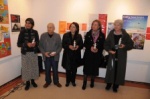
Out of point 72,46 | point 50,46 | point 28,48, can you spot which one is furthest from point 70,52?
point 28,48

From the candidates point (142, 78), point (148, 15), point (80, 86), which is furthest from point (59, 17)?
point (142, 78)

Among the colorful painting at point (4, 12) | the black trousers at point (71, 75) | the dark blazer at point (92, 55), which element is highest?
the colorful painting at point (4, 12)

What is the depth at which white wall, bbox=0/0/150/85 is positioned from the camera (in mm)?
3512

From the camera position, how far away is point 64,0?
399cm

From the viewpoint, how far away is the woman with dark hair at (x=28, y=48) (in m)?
2.98

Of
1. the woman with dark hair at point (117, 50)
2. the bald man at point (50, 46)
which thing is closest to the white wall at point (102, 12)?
the woman with dark hair at point (117, 50)

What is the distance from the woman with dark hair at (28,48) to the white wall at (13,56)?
0.59 meters

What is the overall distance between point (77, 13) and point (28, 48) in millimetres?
1696

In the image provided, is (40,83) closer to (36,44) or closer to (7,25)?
(36,44)

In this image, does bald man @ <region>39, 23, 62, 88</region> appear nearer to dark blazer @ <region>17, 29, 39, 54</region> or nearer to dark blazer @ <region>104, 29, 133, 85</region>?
dark blazer @ <region>17, 29, 39, 54</region>

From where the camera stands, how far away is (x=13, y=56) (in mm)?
3662

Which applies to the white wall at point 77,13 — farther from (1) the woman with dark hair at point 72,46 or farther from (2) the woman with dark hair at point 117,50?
(1) the woman with dark hair at point 72,46

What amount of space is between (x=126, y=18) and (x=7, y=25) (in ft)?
9.44

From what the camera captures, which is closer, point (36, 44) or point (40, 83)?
point (36, 44)
